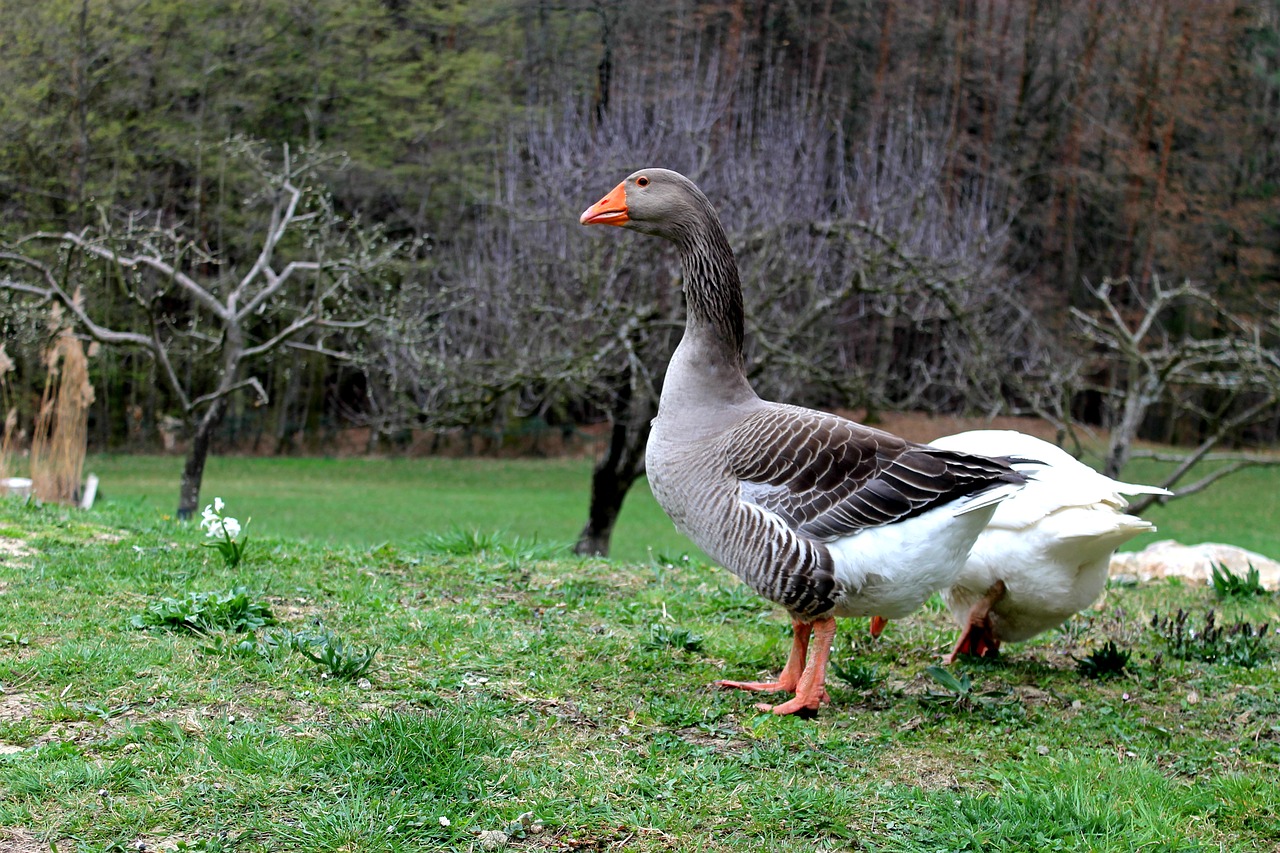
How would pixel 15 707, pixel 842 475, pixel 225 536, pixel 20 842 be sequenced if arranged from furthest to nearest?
pixel 225 536 → pixel 842 475 → pixel 15 707 → pixel 20 842

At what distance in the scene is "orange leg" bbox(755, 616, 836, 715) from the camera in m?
4.48

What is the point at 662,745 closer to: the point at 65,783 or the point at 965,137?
the point at 65,783

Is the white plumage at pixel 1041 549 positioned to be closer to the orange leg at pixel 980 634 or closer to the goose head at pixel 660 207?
the orange leg at pixel 980 634

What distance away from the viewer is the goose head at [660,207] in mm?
5039

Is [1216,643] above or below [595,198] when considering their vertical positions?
below

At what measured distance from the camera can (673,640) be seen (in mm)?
5355

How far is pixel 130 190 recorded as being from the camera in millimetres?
24156

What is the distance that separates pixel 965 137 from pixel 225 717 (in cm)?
2704

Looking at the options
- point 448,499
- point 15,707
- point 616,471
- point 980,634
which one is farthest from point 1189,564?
point 448,499

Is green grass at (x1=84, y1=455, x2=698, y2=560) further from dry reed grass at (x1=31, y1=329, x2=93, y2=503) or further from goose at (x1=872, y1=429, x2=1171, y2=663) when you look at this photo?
goose at (x1=872, y1=429, x2=1171, y2=663)

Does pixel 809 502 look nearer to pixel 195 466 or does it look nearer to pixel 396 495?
pixel 195 466

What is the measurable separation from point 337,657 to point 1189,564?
7.41 metres

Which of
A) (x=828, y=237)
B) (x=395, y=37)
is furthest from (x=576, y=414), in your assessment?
(x=828, y=237)

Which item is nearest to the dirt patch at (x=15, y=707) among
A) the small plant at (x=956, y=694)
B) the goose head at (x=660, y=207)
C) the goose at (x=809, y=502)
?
the goose at (x=809, y=502)
